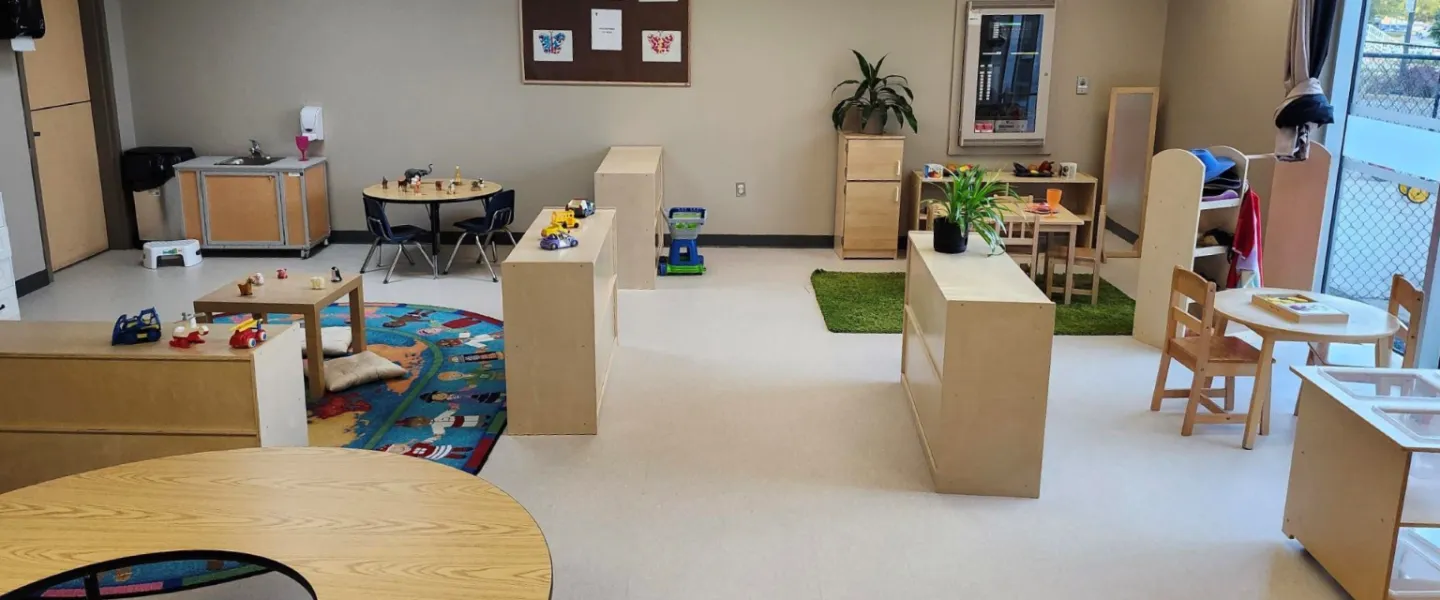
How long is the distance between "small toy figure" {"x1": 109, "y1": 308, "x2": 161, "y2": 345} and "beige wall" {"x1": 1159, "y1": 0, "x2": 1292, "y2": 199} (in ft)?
21.0

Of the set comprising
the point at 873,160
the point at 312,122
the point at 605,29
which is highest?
the point at 605,29

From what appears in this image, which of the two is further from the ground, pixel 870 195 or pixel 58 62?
pixel 58 62

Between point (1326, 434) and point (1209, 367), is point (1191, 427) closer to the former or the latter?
point (1209, 367)

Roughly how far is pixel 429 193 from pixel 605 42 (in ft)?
6.22

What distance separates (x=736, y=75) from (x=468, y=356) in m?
3.77

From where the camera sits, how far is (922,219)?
873 centimetres

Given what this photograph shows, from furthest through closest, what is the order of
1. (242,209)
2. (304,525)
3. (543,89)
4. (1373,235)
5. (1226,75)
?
1. (543,89)
2. (242,209)
3. (1226,75)
4. (1373,235)
5. (304,525)

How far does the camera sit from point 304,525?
2688 mm

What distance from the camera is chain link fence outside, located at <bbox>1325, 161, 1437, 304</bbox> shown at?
6398mm

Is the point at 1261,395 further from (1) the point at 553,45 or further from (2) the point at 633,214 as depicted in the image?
(1) the point at 553,45

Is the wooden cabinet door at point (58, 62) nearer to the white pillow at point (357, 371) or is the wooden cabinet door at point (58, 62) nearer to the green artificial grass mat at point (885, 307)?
the white pillow at point (357, 371)

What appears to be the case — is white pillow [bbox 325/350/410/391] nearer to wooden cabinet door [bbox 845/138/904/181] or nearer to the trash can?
the trash can

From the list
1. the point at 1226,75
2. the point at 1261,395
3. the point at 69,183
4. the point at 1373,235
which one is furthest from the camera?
the point at 69,183

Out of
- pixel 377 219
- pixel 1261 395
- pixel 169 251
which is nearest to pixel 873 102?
pixel 377 219
